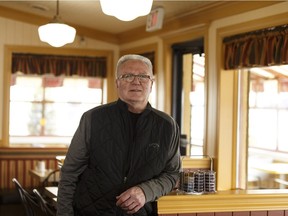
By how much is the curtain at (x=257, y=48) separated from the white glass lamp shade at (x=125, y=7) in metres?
1.56

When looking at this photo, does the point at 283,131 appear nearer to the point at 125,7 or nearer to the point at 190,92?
the point at 190,92

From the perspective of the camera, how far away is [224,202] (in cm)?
260

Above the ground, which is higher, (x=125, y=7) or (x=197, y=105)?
(x=125, y=7)

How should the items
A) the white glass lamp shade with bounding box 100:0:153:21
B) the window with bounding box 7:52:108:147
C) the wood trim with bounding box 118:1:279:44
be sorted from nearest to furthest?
the white glass lamp shade with bounding box 100:0:153:21 → the wood trim with bounding box 118:1:279:44 → the window with bounding box 7:52:108:147

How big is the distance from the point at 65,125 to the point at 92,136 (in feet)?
18.6

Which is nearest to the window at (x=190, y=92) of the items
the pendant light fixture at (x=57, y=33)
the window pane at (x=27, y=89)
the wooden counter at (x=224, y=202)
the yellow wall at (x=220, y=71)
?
the yellow wall at (x=220, y=71)

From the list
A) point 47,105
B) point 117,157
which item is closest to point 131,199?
point 117,157

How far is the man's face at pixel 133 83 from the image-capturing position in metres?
2.06

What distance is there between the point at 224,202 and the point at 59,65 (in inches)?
205

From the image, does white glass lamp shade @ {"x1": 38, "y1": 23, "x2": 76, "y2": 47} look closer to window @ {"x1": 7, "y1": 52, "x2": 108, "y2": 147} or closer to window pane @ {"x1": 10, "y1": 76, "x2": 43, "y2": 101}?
window @ {"x1": 7, "y1": 52, "x2": 108, "y2": 147}

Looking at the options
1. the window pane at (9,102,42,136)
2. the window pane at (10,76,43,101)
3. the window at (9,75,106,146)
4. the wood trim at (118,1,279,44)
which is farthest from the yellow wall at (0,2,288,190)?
the window pane at (9,102,42,136)

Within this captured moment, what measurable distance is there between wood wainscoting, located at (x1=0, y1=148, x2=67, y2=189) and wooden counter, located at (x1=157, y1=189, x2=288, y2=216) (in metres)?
4.76

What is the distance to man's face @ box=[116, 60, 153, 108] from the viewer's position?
2064 mm

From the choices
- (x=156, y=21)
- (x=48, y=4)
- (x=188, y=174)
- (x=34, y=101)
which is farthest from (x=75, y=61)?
(x=188, y=174)
